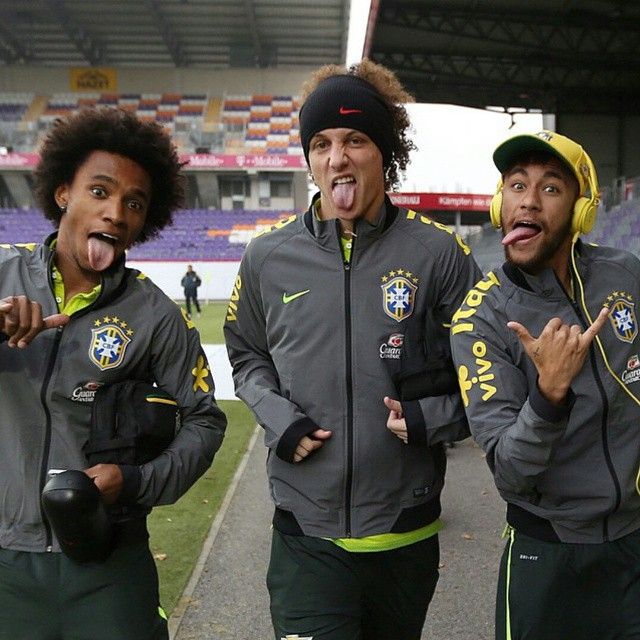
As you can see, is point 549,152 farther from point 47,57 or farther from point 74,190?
point 47,57

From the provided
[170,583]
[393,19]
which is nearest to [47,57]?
[393,19]

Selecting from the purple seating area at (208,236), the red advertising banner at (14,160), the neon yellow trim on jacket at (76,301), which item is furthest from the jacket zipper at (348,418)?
the red advertising banner at (14,160)

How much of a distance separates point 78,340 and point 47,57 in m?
42.9

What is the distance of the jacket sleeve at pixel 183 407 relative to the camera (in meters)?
2.12

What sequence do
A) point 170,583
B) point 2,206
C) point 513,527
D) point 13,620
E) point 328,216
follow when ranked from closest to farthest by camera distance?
1. point 13,620
2. point 513,527
3. point 328,216
4. point 170,583
5. point 2,206

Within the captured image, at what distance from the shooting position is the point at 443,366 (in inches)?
86.6

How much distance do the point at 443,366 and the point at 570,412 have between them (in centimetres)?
45

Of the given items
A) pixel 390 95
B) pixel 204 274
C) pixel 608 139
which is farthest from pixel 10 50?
pixel 390 95

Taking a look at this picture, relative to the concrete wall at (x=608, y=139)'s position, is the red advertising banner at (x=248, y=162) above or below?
above

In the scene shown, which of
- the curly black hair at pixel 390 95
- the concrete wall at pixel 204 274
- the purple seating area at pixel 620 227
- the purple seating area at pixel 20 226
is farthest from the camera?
the purple seating area at pixel 20 226

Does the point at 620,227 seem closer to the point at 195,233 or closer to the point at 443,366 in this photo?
the point at 443,366

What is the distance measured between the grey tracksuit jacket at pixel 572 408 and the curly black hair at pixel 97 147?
1139 mm

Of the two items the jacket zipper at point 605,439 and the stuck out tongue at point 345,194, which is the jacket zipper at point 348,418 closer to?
the stuck out tongue at point 345,194

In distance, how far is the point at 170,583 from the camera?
4.09 meters
